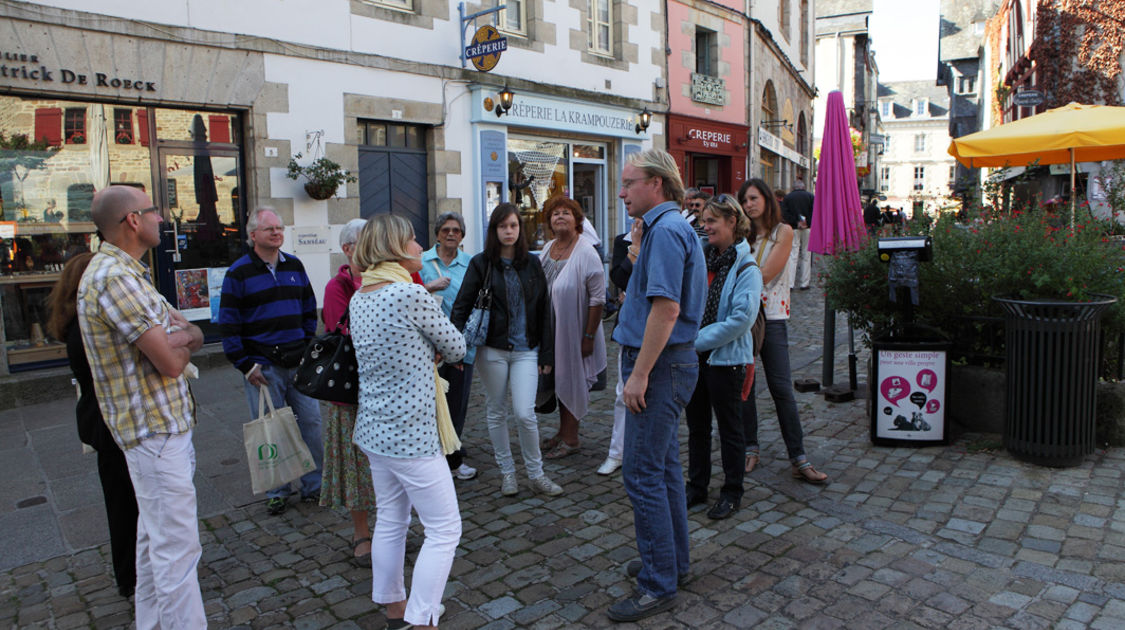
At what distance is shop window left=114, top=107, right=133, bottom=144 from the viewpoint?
7902mm

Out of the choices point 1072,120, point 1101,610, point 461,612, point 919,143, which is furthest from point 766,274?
point 919,143

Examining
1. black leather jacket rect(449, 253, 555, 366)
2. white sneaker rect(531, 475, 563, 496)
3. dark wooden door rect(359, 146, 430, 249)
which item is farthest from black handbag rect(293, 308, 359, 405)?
dark wooden door rect(359, 146, 430, 249)

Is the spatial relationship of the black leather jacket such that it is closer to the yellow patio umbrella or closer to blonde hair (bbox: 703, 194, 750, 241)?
blonde hair (bbox: 703, 194, 750, 241)

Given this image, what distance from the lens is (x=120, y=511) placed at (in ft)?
11.2

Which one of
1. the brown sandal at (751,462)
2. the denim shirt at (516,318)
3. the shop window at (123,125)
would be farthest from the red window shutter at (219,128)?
the brown sandal at (751,462)

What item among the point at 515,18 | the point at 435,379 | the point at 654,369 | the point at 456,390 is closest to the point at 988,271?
the point at 654,369

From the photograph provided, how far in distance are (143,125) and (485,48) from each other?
439cm

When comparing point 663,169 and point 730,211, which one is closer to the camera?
point 663,169

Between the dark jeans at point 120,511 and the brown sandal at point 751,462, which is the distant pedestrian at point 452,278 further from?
the dark jeans at point 120,511

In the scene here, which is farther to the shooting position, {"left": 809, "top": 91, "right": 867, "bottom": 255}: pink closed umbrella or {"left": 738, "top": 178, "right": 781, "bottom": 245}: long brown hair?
{"left": 809, "top": 91, "right": 867, "bottom": 255}: pink closed umbrella

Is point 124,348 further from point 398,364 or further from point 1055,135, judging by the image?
point 1055,135

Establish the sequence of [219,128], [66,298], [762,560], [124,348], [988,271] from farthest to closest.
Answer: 1. [219,128]
2. [988,271]
3. [762,560]
4. [66,298]
5. [124,348]

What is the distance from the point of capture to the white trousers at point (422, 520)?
2.89m

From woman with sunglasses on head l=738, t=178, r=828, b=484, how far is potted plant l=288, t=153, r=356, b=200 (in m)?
5.66
